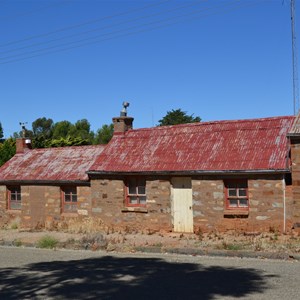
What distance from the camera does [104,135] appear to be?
58031 millimetres

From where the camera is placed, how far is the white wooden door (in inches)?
686

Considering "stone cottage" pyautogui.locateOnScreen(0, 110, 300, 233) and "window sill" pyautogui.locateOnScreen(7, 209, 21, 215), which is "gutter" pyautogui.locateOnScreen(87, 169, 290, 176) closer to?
"stone cottage" pyautogui.locateOnScreen(0, 110, 300, 233)

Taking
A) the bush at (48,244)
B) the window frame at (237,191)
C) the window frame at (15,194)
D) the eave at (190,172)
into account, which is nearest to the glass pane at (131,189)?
the eave at (190,172)

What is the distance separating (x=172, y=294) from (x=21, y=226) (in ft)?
49.1

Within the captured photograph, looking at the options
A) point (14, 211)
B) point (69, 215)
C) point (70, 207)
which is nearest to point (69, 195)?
point (70, 207)

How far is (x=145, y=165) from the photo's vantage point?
60.6 ft

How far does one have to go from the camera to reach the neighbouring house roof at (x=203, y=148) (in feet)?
54.1

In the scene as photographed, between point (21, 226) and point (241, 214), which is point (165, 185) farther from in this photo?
point (21, 226)

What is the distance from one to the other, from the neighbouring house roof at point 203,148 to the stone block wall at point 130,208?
60cm

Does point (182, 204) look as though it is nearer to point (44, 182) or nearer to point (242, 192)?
point (242, 192)

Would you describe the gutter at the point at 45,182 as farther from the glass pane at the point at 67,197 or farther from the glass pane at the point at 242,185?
the glass pane at the point at 242,185

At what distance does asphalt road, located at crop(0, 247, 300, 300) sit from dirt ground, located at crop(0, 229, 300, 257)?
2.34ft

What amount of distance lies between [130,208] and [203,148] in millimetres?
3745

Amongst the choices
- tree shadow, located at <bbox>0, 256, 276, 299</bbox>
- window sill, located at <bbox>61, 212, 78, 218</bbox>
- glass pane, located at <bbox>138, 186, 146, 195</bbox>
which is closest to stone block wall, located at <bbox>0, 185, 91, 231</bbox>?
window sill, located at <bbox>61, 212, 78, 218</bbox>
